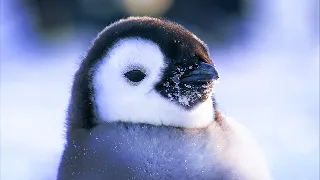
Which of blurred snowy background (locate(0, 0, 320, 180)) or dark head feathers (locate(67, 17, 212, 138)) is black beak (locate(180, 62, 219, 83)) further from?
blurred snowy background (locate(0, 0, 320, 180))

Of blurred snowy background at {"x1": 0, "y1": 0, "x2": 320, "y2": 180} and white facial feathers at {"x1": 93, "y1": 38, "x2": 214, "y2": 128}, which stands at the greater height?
blurred snowy background at {"x1": 0, "y1": 0, "x2": 320, "y2": 180}

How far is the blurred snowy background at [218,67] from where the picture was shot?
261cm

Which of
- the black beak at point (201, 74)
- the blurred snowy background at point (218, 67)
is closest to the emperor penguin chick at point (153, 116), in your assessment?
the black beak at point (201, 74)

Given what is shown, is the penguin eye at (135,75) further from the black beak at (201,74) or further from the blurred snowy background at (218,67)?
the blurred snowy background at (218,67)

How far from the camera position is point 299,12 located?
534 cm

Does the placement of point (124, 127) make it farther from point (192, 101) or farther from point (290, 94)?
point (290, 94)

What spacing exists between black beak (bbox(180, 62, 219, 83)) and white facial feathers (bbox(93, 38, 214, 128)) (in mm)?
46

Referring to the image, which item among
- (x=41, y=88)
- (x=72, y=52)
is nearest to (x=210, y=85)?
(x=41, y=88)

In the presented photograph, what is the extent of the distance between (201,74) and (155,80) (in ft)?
0.28

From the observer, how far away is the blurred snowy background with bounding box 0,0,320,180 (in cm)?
261

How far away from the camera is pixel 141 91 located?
1332 millimetres

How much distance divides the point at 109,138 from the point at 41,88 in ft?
8.22

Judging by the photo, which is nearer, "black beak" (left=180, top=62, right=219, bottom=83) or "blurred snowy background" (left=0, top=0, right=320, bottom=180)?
"black beak" (left=180, top=62, right=219, bottom=83)

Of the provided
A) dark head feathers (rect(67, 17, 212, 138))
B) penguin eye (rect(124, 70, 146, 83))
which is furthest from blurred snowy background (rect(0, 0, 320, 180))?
penguin eye (rect(124, 70, 146, 83))
